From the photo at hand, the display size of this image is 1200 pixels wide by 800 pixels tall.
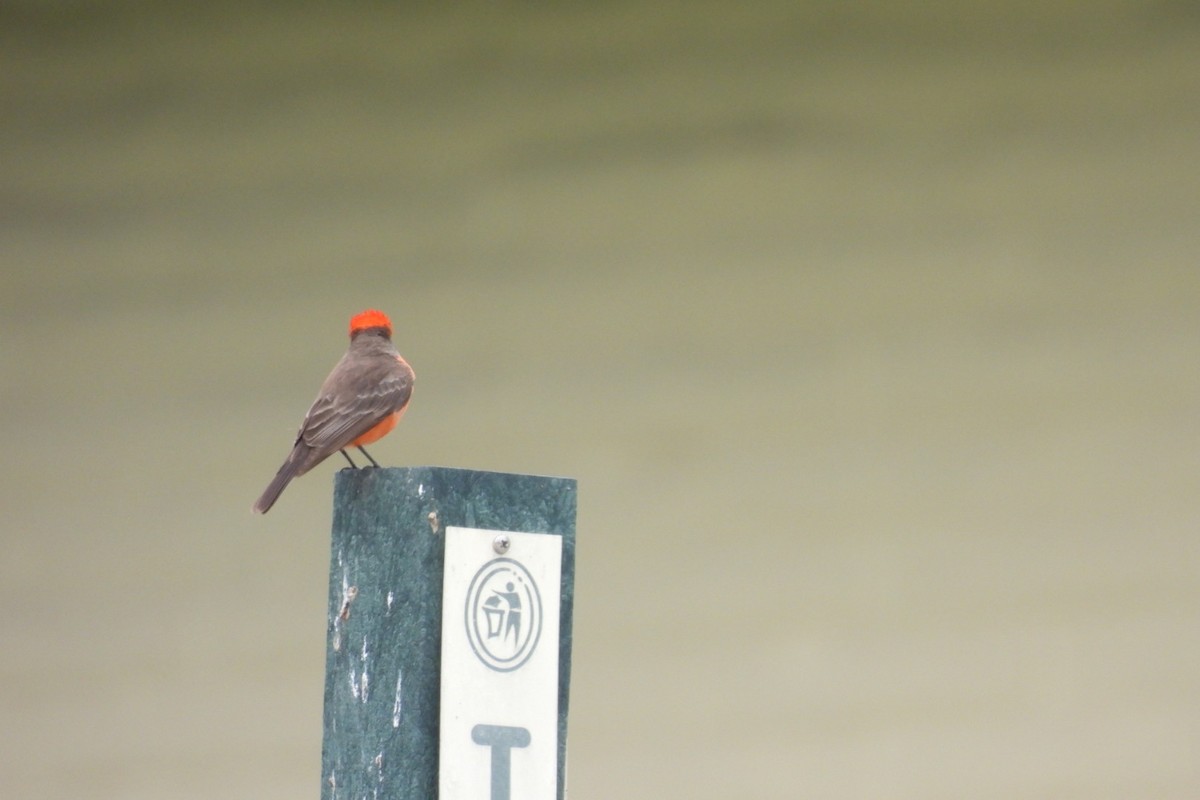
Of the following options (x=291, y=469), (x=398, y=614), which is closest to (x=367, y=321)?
(x=291, y=469)

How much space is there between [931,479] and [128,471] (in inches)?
101

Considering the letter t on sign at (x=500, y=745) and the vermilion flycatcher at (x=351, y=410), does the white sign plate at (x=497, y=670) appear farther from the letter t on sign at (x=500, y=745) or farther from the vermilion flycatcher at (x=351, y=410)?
the vermilion flycatcher at (x=351, y=410)

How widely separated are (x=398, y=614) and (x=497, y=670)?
15 centimetres

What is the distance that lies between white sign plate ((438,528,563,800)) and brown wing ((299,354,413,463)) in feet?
3.86

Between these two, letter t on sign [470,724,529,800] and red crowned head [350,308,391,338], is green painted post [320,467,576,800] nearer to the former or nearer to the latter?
letter t on sign [470,724,529,800]

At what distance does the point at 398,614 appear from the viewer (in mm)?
2197

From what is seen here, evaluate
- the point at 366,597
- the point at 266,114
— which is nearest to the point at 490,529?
the point at 366,597

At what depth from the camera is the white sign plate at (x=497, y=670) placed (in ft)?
7.09

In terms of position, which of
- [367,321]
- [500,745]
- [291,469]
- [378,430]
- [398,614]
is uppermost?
[367,321]

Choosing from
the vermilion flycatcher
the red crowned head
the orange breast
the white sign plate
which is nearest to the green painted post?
the white sign plate

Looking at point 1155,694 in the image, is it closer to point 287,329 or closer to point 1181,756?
point 1181,756

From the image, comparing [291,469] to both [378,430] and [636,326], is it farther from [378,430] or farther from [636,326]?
[636,326]

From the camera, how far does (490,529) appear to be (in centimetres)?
224

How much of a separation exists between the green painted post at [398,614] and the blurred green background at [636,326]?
9.36ft
